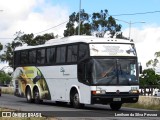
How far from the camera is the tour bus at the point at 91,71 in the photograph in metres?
22.2

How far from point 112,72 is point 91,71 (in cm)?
101

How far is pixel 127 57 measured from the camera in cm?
2288

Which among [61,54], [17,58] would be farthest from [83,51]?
[17,58]

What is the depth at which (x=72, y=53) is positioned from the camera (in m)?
24.4

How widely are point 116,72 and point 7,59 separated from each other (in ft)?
205

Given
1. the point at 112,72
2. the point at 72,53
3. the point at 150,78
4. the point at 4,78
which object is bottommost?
the point at 4,78

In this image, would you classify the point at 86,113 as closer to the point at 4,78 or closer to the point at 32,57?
the point at 32,57

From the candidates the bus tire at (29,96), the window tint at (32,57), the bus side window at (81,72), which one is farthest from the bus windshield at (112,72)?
the bus tire at (29,96)

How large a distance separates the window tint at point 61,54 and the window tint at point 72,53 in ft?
1.97

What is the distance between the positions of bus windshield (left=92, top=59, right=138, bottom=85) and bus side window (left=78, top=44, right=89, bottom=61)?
785 millimetres

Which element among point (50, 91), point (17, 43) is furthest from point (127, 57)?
point (17, 43)

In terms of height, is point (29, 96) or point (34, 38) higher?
point (34, 38)

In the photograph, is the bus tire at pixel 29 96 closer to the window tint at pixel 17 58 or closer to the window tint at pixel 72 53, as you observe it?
the window tint at pixel 17 58

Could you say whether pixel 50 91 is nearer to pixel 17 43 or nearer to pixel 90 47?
pixel 90 47
